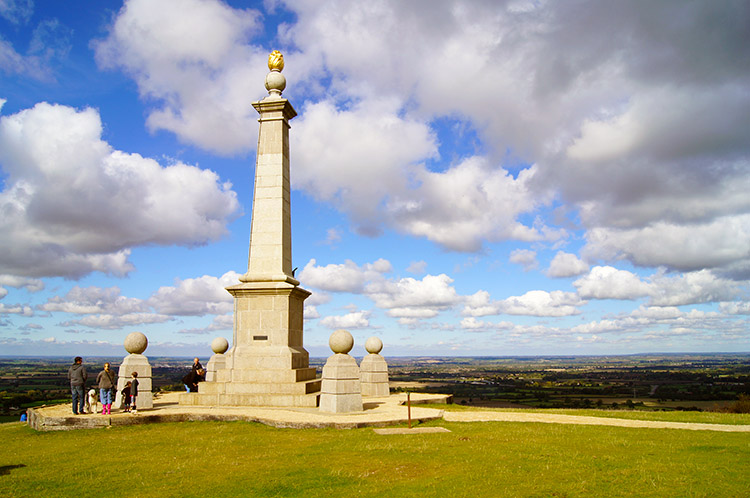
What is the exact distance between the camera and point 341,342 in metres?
16.6

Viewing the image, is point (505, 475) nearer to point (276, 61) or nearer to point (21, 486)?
point (21, 486)

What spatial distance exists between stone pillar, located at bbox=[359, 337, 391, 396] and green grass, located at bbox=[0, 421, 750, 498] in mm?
9145

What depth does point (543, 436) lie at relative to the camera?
41.0 ft

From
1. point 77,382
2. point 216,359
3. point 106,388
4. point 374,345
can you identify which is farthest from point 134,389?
point 374,345

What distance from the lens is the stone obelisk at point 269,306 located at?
1845cm

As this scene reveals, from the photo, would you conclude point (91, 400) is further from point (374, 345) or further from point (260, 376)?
point (374, 345)

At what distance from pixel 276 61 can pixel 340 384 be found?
14.6 meters

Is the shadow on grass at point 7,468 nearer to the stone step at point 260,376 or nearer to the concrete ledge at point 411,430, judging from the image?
the concrete ledge at point 411,430

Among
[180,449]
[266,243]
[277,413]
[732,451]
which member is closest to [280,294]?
[266,243]

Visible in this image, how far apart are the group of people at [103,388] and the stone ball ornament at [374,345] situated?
32.7ft

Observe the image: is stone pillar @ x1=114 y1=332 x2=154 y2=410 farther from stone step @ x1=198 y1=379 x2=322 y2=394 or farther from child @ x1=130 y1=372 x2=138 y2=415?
stone step @ x1=198 y1=379 x2=322 y2=394

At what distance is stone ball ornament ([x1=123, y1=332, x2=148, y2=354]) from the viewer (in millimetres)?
17719

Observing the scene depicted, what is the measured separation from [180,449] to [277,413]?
14.5ft

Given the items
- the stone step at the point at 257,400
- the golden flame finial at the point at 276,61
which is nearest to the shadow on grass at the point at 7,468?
the stone step at the point at 257,400
